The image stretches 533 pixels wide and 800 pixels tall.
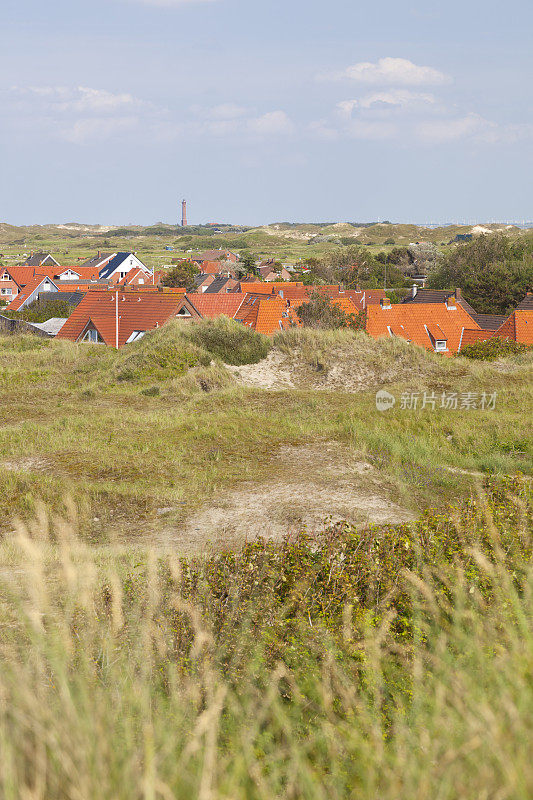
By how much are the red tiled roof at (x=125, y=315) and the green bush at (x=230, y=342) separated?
35.2 ft

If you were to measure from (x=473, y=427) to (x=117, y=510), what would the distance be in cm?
818

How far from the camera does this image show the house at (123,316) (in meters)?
34.1

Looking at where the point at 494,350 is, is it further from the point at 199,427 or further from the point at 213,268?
the point at 213,268

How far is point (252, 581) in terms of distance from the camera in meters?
5.51

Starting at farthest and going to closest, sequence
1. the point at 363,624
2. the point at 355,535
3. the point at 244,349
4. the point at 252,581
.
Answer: the point at 244,349 → the point at 355,535 → the point at 252,581 → the point at 363,624

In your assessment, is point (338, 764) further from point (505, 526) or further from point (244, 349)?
point (244, 349)

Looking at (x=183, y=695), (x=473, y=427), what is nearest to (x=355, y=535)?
(x=183, y=695)

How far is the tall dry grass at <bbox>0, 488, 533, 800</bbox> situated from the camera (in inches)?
81.2

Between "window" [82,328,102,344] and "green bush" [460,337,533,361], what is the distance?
18891 mm

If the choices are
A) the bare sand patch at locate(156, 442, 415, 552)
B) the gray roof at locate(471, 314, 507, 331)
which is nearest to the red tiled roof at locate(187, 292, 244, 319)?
the gray roof at locate(471, 314, 507, 331)

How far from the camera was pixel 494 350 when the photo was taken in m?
25.0

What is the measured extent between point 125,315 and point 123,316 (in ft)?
0.40

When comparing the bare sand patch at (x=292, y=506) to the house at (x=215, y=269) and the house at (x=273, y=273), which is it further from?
the house at (x=215, y=269)

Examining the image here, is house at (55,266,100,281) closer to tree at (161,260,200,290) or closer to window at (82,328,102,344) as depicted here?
tree at (161,260,200,290)
